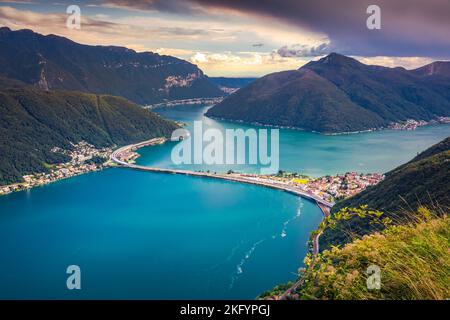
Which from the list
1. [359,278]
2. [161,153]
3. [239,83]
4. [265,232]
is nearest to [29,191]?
[161,153]

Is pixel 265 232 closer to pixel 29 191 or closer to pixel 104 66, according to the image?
pixel 29 191

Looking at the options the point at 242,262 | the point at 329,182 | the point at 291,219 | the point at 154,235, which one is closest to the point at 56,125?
the point at 154,235

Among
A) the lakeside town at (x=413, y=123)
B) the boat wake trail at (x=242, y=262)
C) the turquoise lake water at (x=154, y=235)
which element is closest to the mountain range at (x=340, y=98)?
the lakeside town at (x=413, y=123)

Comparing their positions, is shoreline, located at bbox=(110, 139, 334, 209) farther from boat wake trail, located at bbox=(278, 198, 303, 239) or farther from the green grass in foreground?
the green grass in foreground

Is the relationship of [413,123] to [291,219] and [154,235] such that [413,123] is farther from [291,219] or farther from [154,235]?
[154,235]

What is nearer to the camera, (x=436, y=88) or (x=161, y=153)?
(x=161, y=153)

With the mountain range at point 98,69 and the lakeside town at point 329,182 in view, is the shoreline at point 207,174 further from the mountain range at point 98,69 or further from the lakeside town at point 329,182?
the mountain range at point 98,69
